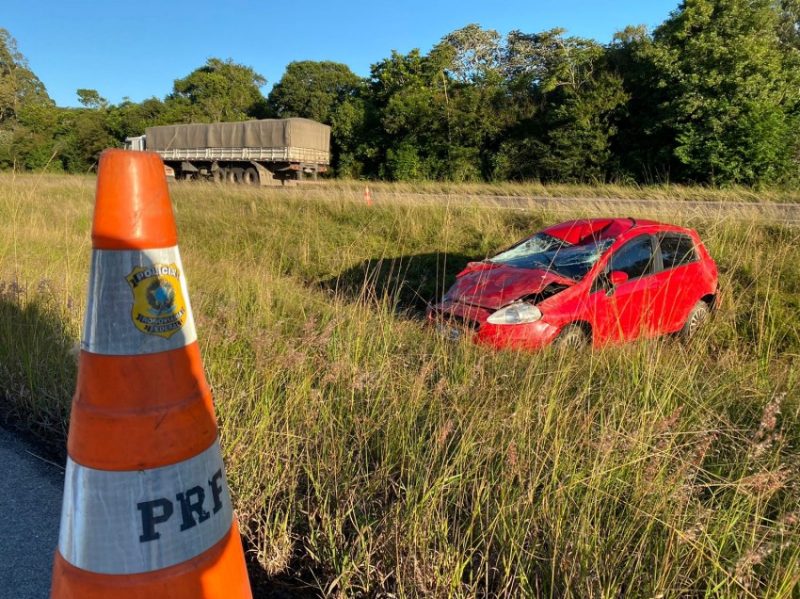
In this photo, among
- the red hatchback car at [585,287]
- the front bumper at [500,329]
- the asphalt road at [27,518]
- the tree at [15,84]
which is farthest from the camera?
the tree at [15,84]

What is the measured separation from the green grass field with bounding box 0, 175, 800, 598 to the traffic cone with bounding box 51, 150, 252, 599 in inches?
27.7

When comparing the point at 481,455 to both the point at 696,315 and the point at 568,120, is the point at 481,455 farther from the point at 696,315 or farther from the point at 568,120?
the point at 568,120

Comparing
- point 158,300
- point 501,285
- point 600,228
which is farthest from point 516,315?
point 158,300

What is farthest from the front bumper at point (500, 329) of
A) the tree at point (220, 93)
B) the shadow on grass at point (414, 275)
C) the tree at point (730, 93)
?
the tree at point (220, 93)

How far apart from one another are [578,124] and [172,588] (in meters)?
30.6

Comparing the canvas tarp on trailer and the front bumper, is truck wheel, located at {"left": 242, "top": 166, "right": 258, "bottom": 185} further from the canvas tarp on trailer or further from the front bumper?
the front bumper

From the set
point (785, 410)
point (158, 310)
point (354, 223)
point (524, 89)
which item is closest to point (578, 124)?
point (524, 89)

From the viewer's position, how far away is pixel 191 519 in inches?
59.4

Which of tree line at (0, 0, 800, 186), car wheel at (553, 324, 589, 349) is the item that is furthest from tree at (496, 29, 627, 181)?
car wheel at (553, 324, 589, 349)

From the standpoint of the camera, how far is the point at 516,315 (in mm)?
5145

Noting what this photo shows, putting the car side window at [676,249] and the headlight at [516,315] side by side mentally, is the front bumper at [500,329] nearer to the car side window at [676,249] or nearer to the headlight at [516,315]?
the headlight at [516,315]

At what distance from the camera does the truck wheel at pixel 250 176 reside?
29.5 m

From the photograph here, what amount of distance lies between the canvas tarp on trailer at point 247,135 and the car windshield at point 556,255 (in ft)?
78.9

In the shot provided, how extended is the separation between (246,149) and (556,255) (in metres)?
26.9
